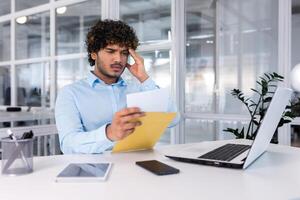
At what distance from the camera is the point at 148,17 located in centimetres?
334

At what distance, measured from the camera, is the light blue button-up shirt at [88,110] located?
49.9 inches

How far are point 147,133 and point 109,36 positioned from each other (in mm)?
738

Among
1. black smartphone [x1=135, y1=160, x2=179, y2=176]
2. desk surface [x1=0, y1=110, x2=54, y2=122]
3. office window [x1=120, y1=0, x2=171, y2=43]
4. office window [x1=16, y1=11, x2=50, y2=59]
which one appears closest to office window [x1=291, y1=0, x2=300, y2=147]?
office window [x1=120, y1=0, x2=171, y2=43]

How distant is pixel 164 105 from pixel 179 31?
6.64ft

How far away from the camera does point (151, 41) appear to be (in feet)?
10.6

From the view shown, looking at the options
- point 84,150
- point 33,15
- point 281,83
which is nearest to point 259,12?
point 281,83

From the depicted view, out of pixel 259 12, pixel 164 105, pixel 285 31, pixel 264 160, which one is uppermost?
pixel 259 12

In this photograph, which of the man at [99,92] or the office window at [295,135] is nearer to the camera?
the man at [99,92]

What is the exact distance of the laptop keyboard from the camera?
111cm

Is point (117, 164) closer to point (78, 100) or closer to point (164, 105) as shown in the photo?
point (164, 105)

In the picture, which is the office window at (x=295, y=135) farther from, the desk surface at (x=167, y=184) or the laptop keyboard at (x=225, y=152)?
the desk surface at (x=167, y=184)

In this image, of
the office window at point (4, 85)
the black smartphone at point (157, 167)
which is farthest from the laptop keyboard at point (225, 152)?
the office window at point (4, 85)

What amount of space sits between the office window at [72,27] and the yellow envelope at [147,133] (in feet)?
8.48

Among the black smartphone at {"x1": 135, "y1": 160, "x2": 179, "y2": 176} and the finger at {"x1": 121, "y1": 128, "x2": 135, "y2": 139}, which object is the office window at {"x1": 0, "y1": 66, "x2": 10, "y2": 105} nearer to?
the finger at {"x1": 121, "y1": 128, "x2": 135, "y2": 139}
